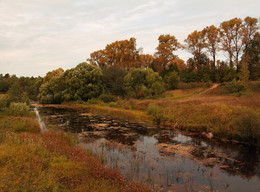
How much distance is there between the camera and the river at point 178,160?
907 centimetres

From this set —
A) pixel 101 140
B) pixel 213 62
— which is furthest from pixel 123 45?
pixel 101 140

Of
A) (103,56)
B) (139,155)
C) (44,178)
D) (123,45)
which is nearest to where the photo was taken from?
(44,178)

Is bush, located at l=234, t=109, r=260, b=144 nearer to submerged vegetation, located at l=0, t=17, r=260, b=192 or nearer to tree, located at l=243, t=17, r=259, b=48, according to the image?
submerged vegetation, located at l=0, t=17, r=260, b=192

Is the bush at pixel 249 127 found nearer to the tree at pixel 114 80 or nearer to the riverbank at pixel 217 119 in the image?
the riverbank at pixel 217 119

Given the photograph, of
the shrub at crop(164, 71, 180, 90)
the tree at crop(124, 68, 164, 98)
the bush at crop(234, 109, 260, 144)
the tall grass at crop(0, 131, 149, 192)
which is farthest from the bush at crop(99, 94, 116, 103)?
the tall grass at crop(0, 131, 149, 192)

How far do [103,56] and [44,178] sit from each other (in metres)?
63.5

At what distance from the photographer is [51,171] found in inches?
327

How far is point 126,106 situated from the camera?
3175 centimetres

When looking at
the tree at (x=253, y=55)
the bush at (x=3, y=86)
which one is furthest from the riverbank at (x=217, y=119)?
the bush at (x=3, y=86)

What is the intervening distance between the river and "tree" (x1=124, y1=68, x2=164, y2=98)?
21540mm

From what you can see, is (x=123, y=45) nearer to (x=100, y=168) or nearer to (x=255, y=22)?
(x=255, y=22)

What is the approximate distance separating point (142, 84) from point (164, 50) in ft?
80.6

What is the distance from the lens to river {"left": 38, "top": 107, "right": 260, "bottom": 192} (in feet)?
29.8

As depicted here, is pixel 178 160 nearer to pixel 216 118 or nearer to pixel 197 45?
pixel 216 118
